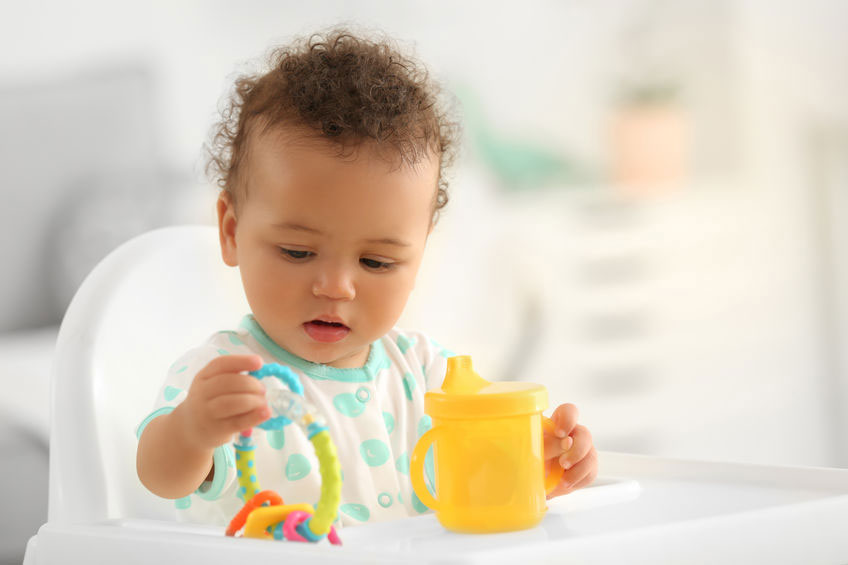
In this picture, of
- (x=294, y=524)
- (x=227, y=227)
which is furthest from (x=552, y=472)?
(x=227, y=227)

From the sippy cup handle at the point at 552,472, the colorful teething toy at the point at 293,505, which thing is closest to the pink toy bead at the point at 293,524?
the colorful teething toy at the point at 293,505

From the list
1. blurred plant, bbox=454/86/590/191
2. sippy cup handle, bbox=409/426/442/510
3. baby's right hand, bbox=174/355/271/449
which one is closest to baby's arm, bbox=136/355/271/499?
baby's right hand, bbox=174/355/271/449

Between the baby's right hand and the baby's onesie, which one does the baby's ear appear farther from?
the baby's right hand

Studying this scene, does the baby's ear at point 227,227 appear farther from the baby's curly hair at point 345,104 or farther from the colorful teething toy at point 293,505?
the colorful teething toy at point 293,505

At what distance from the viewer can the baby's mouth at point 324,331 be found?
82 centimetres

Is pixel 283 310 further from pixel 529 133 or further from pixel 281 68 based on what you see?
pixel 529 133

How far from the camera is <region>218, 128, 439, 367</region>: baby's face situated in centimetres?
77

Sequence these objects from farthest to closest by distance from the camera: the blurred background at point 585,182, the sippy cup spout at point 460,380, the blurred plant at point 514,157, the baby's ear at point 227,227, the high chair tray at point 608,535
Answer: the blurred plant at point 514,157 → the blurred background at point 585,182 → the baby's ear at point 227,227 → the sippy cup spout at point 460,380 → the high chair tray at point 608,535

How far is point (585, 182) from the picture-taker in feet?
9.24

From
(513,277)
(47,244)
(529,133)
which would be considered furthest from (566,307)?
(47,244)

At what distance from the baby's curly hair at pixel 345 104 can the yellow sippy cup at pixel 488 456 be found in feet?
0.86

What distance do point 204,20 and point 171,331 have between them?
1.49 metres

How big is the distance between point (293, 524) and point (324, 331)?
268 mm

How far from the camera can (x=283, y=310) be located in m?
0.80
